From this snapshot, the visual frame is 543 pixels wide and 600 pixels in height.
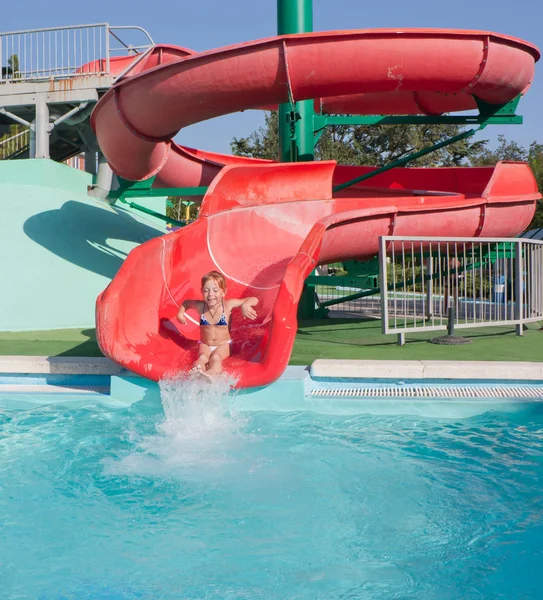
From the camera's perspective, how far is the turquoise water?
2.71m

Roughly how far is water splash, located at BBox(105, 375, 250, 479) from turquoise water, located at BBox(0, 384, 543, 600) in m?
0.02

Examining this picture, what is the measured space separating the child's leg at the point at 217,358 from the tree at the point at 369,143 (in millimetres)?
25323

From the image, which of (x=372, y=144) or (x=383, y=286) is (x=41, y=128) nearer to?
(x=383, y=286)

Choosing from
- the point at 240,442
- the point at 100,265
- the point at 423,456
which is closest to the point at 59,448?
the point at 240,442

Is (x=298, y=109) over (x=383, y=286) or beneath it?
over

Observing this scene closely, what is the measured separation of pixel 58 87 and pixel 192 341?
943 centimetres

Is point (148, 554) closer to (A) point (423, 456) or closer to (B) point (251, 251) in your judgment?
(A) point (423, 456)

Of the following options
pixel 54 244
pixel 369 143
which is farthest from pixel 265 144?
pixel 54 244

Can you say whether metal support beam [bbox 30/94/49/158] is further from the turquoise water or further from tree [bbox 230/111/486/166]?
tree [bbox 230/111/486/166]

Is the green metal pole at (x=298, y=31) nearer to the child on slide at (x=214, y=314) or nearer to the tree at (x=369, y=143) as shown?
the child on slide at (x=214, y=314)

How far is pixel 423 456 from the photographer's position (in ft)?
14.0

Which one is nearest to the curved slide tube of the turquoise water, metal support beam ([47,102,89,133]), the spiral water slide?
the spiral water slide

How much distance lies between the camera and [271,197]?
743 cm

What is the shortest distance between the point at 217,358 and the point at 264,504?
6.42 ft
